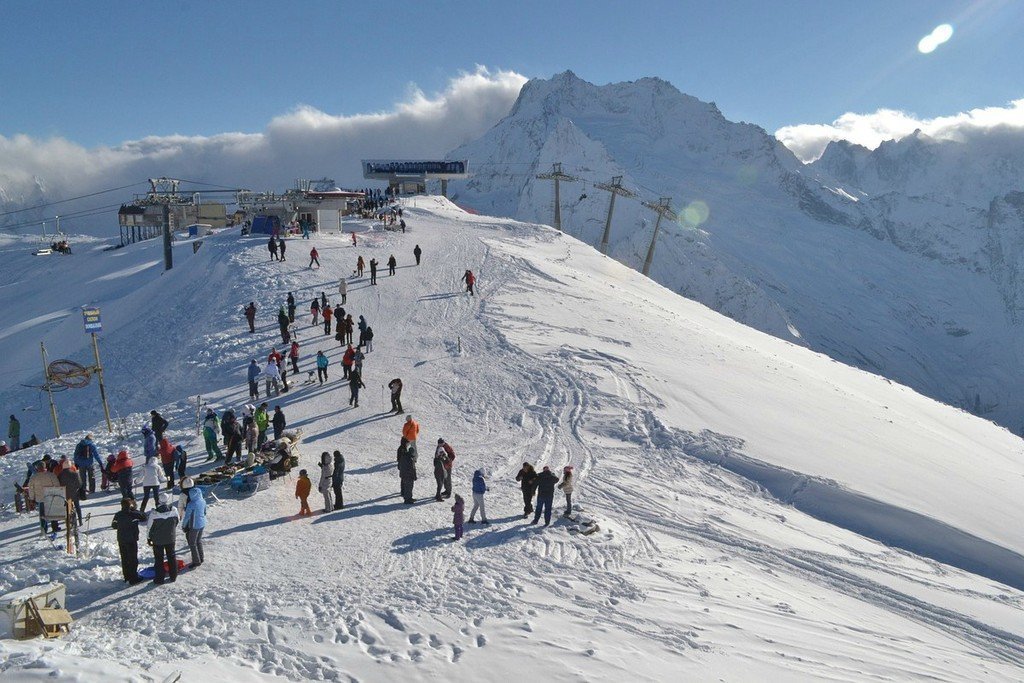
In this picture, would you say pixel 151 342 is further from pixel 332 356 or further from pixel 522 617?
pixel 522 617

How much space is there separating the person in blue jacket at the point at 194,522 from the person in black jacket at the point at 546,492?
6.14 m

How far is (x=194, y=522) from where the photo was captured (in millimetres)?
10586

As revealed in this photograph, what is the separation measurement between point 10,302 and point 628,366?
4212cm

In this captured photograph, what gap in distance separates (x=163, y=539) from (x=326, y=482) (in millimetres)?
3762

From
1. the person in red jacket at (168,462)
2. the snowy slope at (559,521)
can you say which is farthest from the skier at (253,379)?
the person in red jacket at (168,462)

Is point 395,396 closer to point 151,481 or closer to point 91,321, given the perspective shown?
point 151,481

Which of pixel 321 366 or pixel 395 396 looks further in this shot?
pixel 321 366

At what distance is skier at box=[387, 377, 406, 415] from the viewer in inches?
778

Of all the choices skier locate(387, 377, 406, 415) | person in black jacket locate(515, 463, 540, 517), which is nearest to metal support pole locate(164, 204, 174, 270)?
skier locate(387, 377, 406, 415)

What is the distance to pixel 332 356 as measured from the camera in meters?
24.4

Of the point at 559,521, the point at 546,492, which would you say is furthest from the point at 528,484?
the point at 559,521

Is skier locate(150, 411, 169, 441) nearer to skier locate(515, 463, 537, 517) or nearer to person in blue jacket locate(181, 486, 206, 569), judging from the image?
person in blue jacket locate(181, 486, 206, 569)

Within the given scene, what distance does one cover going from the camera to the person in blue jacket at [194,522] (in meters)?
10.6

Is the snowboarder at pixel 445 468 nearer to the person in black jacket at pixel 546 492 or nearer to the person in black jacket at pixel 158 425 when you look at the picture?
the person in black jacket at pixel 546 492
